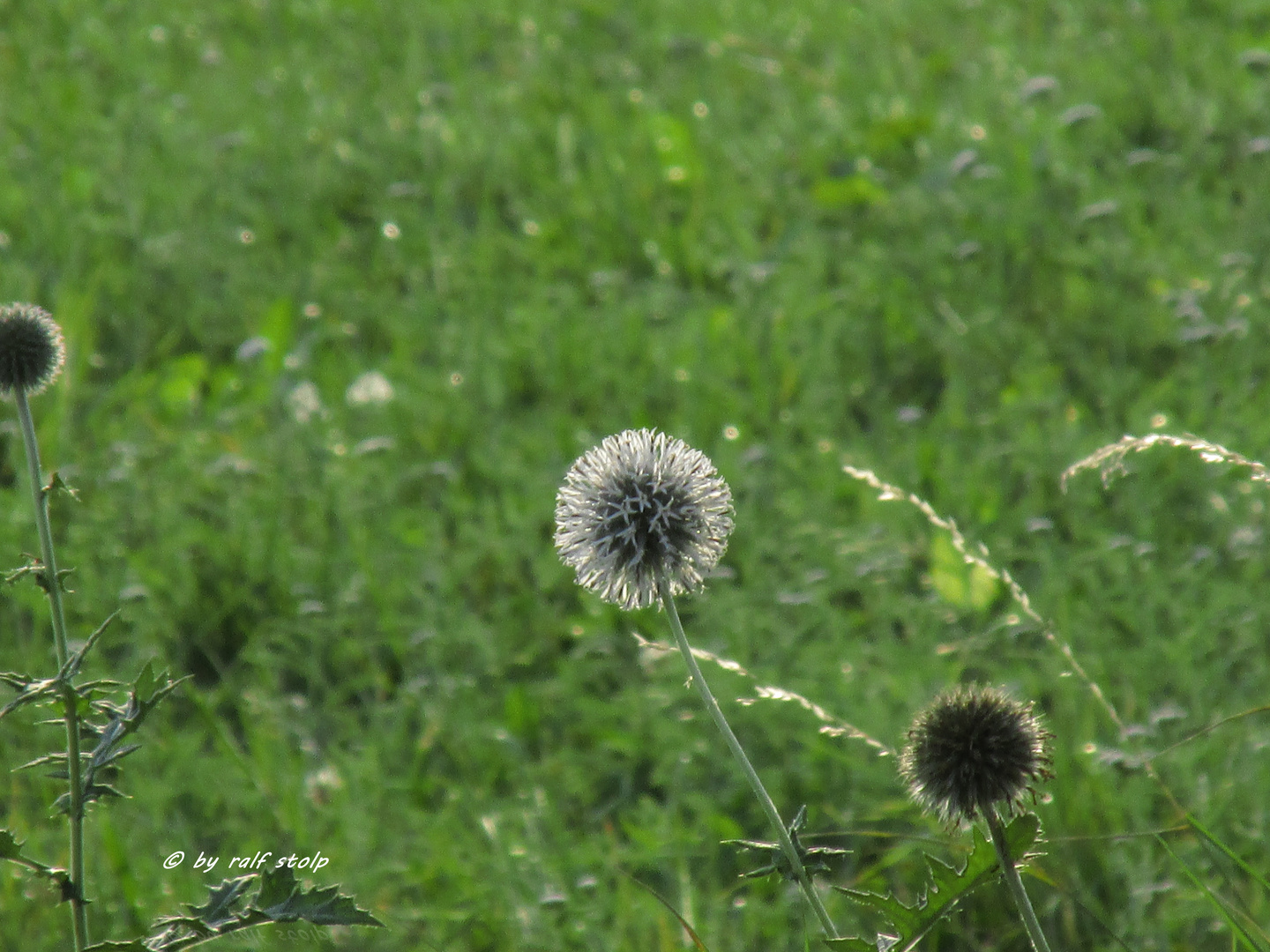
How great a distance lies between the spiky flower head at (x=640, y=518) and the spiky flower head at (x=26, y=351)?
2.64 ft

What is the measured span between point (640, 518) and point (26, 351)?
93cm

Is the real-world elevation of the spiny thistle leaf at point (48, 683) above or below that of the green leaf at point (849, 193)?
below

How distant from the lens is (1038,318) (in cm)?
424

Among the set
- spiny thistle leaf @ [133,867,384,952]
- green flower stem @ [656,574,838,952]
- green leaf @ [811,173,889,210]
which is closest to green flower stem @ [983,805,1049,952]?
green flower stem @ [656,574,838,952]

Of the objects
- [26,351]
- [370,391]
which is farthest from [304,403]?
[26,351]

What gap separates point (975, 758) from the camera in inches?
63.0

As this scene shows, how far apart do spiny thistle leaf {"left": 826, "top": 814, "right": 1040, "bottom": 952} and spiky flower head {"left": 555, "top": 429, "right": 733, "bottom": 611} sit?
0.46 metres

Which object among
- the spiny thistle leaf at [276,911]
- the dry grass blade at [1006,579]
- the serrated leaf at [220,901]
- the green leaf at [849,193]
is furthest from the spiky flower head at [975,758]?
the green leaf at [849,193]

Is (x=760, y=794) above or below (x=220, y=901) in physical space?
below

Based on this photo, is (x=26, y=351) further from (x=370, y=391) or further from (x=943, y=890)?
(x=370, y=391)

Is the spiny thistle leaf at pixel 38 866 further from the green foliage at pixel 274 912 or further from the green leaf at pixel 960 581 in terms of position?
the green leaf at pixel 960 581

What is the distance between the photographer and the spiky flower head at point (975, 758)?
1596 millimetres

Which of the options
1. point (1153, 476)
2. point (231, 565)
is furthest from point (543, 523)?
point (1153, 476)

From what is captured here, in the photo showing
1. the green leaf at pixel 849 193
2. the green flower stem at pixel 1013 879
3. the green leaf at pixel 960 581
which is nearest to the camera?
the green flower stem at pixel 1013 879
